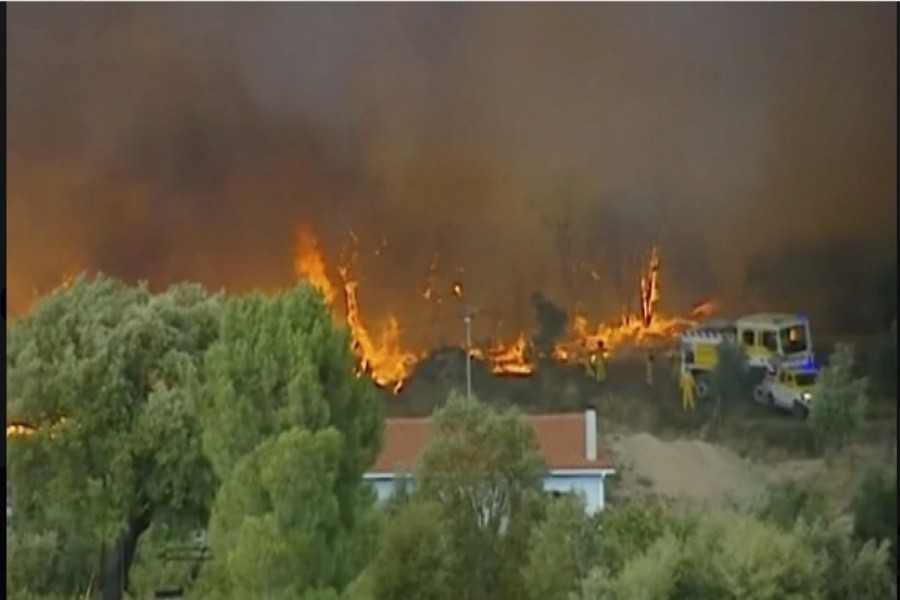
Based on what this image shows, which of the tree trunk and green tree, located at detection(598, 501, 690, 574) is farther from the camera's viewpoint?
green tree, located at detection(598, 501, 690, 574)

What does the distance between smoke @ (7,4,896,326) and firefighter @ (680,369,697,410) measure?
266 millimetres

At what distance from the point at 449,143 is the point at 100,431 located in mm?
1423

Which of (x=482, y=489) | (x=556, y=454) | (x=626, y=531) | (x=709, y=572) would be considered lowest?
(x=709, y=572)

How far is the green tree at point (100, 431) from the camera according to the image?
12.6 feet

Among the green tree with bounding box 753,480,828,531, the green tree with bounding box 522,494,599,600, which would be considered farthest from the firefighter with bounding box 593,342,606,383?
the green tree with bounding box 753,480,828,531

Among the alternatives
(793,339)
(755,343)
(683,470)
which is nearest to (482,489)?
(683,470)

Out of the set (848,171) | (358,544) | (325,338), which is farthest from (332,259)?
(848,171)

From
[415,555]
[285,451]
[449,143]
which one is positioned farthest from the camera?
[449,143]

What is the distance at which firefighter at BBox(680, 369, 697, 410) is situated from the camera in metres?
4.08

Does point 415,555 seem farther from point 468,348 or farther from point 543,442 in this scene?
point 468,348

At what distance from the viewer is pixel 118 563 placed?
12.8 ft

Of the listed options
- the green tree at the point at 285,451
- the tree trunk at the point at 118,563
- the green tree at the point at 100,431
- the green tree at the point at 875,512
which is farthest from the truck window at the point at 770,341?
the tree trunk at the point at 118,563

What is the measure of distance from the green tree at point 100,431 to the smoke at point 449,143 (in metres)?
0.18

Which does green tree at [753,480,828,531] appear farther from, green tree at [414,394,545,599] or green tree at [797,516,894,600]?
green tree at [414,394,545,599]
